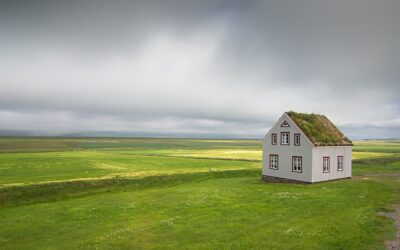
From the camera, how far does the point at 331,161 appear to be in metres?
44.6

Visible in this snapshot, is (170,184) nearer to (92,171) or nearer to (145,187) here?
(145,187)

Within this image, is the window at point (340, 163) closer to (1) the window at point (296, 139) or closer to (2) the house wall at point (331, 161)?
(2) the house wall at point (331, 161)

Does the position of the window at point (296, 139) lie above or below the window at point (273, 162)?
above

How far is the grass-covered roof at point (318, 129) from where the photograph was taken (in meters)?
43.6

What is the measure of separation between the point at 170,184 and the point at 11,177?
81.2 feet

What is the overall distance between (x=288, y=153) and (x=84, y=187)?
30.1 meters

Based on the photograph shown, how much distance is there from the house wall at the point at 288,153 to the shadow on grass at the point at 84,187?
35.7 feet

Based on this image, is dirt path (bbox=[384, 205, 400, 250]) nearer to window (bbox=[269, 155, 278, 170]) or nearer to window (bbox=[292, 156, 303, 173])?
window (bbox=[292, 156, 303, 173])

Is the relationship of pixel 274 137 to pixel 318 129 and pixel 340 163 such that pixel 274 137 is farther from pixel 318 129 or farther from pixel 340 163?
pixel 340 163

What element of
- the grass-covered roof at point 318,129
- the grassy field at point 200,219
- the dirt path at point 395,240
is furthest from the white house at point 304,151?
the dirt path at point 395,240

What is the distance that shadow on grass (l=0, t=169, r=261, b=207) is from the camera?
38438mm

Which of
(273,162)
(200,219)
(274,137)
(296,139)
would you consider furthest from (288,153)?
(200,219)

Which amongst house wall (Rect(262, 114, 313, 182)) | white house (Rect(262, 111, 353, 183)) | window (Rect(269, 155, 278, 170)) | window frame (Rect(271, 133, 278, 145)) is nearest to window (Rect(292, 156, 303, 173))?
white house (Rect(262, 111, 353, 183))

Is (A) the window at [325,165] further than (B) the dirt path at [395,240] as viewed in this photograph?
Yes
